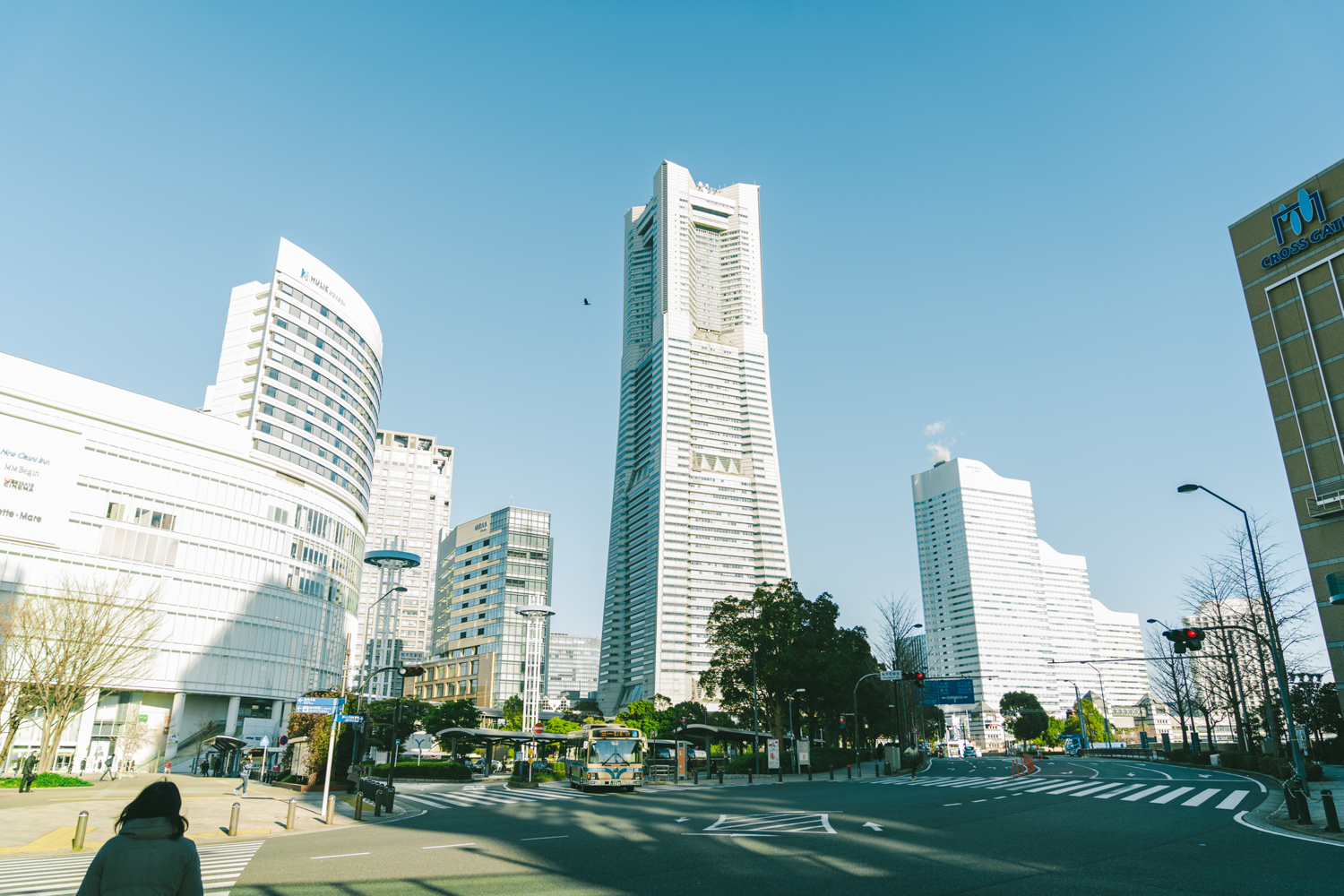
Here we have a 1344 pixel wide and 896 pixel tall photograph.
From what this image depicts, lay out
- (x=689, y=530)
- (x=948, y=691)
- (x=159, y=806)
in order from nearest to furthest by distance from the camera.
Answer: (x=159, y=806)
(x=948, y=691)
(x=689, y=530)

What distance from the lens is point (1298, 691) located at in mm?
62094

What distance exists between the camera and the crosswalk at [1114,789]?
1035 inches

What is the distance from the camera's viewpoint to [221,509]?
73562mm

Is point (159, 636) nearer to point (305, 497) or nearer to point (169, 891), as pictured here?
point (305, 497)

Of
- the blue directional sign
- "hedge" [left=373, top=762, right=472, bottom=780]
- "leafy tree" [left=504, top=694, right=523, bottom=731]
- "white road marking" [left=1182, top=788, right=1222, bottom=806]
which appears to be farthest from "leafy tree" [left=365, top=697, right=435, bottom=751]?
"white road marking" [left=1182, top=788, right=1222, bottom=806]

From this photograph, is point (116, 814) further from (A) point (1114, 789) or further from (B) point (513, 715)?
(B) point (513, 715)

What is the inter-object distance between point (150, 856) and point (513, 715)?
124 meters

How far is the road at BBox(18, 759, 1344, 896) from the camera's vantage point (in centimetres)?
1223

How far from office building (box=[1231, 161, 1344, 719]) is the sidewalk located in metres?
37.8

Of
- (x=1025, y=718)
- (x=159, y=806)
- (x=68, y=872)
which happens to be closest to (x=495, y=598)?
(x=1025, y=718)

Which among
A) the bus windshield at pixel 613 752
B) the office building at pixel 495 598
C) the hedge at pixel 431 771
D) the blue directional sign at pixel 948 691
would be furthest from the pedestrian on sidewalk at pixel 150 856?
the office building at pixel 495 598

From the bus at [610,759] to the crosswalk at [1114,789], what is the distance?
13487 millimetres

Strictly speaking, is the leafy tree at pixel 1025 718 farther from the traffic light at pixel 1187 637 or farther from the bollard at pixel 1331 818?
the bollard at pixel 1331 818

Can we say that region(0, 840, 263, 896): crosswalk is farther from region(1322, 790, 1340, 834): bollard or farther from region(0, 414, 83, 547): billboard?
region(0, 414, 83, 547): billboard
